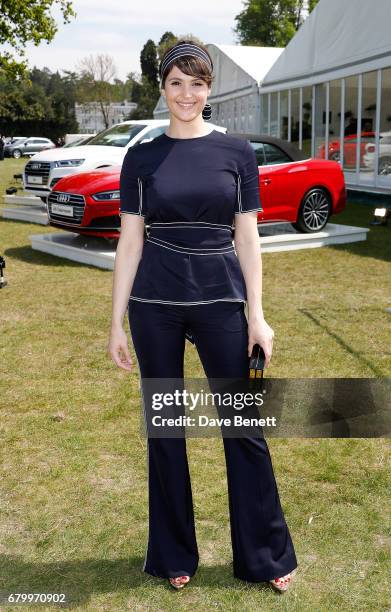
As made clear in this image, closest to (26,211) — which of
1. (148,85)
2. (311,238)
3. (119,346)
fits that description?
(311,238)

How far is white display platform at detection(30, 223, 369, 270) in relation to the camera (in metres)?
9.67

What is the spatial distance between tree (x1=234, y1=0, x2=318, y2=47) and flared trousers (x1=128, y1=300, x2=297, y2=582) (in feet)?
225

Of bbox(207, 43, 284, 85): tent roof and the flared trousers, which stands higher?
bbox(207, 43, 284, 85): tent roof

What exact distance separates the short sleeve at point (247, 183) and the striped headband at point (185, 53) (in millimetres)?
336

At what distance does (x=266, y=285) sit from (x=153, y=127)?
19.6 feet

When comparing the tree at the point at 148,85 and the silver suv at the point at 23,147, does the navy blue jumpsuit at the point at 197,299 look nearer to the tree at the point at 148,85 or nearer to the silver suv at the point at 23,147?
the silver suv at the point at 23,147

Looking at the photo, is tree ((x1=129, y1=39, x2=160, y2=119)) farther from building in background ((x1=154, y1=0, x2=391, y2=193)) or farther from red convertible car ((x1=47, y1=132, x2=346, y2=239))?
red convertible car ((x1=47, y1=132, x2=346, y2=239))

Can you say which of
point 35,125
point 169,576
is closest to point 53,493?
point 169,576

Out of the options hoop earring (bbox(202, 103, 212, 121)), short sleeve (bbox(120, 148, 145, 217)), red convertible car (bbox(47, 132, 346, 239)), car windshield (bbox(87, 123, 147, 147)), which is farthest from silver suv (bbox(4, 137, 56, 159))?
short sleeve (bbox(120, 148, 145, 217))

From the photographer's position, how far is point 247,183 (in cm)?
246

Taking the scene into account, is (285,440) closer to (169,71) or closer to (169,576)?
(169,576)

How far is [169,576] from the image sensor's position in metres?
2.72

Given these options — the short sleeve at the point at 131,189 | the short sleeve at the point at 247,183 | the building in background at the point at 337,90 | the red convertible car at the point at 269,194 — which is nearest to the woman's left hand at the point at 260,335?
the short sleeve at the point at 247,183

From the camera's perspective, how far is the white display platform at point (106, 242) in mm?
9672
